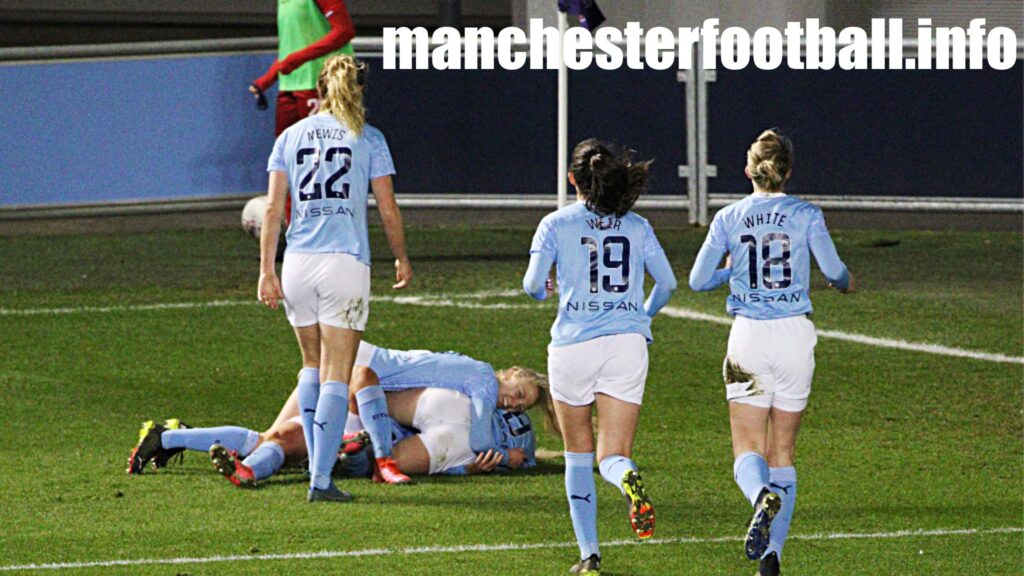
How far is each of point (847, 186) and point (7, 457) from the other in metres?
11.2

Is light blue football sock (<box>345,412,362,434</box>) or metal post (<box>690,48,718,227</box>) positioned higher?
metal post (<box>690,48,718,227</box>)

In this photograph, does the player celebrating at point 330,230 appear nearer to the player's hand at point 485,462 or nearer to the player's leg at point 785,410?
the player's hand at point 485,462

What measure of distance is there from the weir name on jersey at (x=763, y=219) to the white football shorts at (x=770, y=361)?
1.24ft

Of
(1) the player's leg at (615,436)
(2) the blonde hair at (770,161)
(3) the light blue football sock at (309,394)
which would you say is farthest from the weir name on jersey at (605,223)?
(3) the light blue football sock at (309,394)

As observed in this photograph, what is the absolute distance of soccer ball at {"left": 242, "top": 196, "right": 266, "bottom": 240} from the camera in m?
17.8

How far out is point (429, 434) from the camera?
31.8ft

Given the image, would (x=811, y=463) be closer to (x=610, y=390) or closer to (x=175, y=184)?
(x=610, y=390)

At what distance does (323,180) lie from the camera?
8.92 m

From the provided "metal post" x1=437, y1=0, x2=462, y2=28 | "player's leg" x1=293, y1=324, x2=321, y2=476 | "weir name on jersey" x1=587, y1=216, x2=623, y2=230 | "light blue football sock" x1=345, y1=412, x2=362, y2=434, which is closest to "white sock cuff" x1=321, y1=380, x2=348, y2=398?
"player's leg" x1=293, y1=324, x2=321, y2=476

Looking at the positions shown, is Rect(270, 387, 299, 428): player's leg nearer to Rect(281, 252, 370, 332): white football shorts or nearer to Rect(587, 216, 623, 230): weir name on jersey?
Rect(281, 252, 370, 332): white football shorts

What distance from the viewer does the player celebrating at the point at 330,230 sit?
8.91 metres

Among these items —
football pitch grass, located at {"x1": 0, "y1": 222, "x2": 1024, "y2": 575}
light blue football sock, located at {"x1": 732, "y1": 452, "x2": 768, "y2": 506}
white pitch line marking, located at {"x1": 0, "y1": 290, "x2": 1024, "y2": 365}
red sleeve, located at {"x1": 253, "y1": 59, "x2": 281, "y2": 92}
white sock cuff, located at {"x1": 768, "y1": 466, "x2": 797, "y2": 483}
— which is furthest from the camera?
red sleeve, located at {"x1": 253, "y1": 59, "x2": 281, "y2": 92}

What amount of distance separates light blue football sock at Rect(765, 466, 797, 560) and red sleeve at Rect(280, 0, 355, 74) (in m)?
7.34

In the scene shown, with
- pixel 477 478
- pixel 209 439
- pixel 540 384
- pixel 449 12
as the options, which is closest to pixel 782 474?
pixel 540 384
